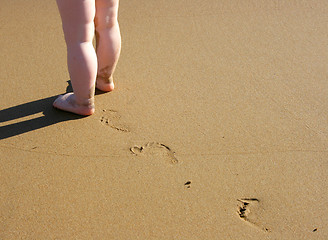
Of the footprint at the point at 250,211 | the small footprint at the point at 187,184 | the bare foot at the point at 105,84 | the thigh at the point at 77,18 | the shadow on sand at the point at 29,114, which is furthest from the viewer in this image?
the bare foot at the point at 105,84

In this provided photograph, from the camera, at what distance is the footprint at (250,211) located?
156 centimetres

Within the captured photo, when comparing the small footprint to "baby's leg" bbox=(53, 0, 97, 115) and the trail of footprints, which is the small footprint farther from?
"baby's leg" bbox=(53, 0, 97, 115)

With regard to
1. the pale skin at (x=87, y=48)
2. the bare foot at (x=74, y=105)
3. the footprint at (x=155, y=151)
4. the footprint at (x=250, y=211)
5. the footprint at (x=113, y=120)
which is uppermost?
the pale skin at (x=87, y=48)

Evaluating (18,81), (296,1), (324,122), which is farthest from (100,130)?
(296,1)

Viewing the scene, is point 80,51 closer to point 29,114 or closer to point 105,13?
point 105,13

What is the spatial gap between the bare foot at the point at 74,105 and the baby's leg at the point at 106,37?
0.21 meters

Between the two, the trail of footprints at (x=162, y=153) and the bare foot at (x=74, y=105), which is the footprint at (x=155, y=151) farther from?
the bare foot at (x=74, y=105)

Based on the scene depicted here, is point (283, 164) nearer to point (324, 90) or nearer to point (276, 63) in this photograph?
point (324, 90)

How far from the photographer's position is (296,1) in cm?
319

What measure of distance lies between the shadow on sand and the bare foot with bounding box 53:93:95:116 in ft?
0.10

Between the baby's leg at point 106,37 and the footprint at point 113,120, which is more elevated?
the baby's leg at point 106,37

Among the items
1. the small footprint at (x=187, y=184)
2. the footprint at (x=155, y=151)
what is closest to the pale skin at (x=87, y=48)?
the footprint at (x=155, y=151)

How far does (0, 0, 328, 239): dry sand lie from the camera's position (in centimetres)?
156

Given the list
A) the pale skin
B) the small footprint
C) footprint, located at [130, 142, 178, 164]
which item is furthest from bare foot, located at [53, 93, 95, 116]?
the small footprint
